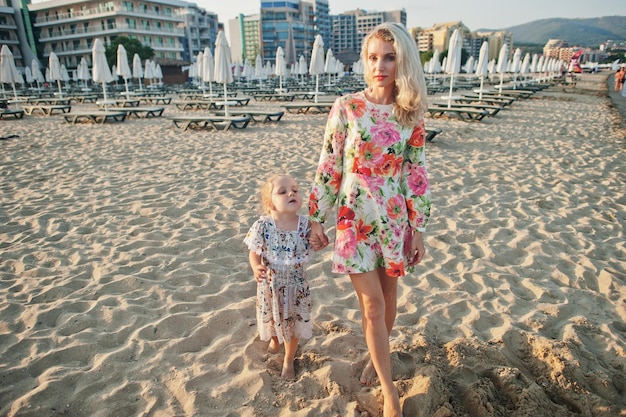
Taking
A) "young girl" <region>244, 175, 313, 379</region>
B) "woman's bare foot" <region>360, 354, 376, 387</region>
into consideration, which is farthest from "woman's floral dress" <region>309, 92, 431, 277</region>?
"woman's bare foot" <region>360, 354, 376, 387</region>

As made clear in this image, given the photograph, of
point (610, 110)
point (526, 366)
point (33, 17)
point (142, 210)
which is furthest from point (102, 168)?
point (33, 17)

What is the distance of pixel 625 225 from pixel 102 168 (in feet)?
26.1

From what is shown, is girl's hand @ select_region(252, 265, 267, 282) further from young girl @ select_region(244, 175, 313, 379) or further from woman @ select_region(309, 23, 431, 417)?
woman @ select_region(309, 23, 431, 417)

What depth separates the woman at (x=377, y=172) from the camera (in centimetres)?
187

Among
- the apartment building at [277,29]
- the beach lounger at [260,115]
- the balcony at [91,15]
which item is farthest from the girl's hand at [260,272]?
the apartment building at [277,29]

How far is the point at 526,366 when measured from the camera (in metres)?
2.46

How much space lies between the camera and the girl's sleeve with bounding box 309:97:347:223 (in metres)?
1.97

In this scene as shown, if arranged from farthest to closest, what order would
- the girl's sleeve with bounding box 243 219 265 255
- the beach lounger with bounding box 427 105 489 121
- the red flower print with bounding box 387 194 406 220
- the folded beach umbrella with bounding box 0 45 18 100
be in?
the folded beach umbrella with bounding box 0 45 18 100
the beach lounger with bounding box 427 105 489 121
the girl's sleeve with bounding box 243 219 265 255
the red flower print with bounding box 387 194 406 220

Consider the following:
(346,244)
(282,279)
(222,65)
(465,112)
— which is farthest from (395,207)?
(222,65)

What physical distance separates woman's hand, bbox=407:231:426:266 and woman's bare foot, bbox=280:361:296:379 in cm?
94

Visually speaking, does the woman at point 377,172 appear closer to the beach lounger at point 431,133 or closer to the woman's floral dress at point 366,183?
the woman's floral dress at point 366,183

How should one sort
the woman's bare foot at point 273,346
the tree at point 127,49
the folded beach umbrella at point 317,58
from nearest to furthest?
the woman's bare foot at point 273,346 → the folded beach umbrella at point 317,58 → the tree at point 127,49

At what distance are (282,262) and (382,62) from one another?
1.14 metres

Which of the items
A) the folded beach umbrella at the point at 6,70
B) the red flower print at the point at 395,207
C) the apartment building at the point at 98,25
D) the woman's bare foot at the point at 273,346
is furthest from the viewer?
the apartment building at the point at 98,25
